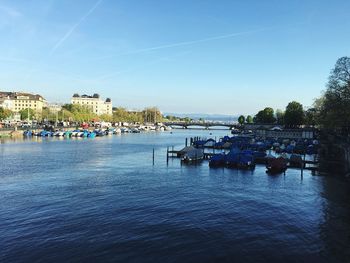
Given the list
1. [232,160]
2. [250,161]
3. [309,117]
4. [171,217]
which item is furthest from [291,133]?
[171,217]

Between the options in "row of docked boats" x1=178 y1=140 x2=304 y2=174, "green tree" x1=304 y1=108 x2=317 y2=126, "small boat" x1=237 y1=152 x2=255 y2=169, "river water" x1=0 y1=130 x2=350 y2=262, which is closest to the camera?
"river water" x1=0 y1=130 x2=350 y2=262

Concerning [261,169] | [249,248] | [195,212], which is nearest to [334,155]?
[261,169]

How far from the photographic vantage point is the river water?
81.0 feet

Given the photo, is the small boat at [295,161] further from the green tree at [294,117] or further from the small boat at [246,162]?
the green tree at [294,117]

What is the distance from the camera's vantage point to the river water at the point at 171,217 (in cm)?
2469

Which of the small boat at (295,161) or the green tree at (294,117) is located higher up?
the green tree at (294,117)

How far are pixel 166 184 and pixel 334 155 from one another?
145ft

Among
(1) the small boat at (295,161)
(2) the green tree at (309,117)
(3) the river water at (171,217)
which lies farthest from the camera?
(2) the green tree at (309,117)

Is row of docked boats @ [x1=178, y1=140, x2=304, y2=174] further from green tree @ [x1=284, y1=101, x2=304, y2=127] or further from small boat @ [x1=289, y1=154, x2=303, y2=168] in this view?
green tree @ [x1=284, y1=101, x2=304, y2=127]

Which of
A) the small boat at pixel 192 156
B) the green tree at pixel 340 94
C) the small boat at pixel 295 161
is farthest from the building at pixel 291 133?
the small boat at pixel 192 156

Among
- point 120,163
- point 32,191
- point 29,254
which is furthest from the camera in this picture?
point 120,163

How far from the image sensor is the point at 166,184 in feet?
156

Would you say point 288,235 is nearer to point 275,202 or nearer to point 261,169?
point 275,202

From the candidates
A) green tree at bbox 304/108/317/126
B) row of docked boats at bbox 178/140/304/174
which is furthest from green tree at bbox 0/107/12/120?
green tree at bbox 304/108/317/126
